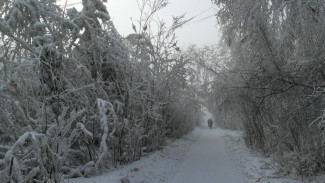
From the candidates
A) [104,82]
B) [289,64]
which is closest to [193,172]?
[104,82]

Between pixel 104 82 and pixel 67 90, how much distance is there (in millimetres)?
2016

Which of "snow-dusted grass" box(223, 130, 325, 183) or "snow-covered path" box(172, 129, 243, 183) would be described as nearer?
"snow-dusted grass" box(223, 130, 325, 183)

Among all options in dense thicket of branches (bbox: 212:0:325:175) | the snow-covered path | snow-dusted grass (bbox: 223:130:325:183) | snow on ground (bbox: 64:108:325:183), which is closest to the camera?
dense thicket of branches (bbox: 212:0:325:175)

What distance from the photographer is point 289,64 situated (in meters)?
6.80

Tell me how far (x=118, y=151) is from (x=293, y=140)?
4.81 meters

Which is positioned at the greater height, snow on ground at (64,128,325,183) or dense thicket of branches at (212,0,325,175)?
dense thicket of branches at (212,0,325,175)

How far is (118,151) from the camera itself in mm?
9070

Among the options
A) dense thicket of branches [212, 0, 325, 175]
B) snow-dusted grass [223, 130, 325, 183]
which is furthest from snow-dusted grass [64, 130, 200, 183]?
dense thicket of branches [212, 0, 325, 175]

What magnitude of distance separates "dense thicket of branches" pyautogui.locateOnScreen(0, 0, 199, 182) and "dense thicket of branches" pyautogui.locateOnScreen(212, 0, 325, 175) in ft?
11.2

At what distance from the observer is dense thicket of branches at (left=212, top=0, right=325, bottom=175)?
5938 mm

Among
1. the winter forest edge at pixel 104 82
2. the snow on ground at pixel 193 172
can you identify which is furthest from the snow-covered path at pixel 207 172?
the winter forest edge at pixel 104 82

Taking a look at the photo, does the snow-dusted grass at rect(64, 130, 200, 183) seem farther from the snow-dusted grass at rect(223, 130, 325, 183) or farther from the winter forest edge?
the snow-dusted grass at rect(223, 130, 325, 183)

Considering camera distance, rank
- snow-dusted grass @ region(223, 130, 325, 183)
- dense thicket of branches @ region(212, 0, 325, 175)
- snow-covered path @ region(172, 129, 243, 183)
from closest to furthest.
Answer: dense thicket of branches @ region(212, 0, 325, 175), snow-dusted grass @ region(223, 130, 325, 183), snow-covered path @ region(172, 129, 243, 183)

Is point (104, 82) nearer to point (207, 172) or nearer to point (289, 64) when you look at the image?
point (207, 172)
